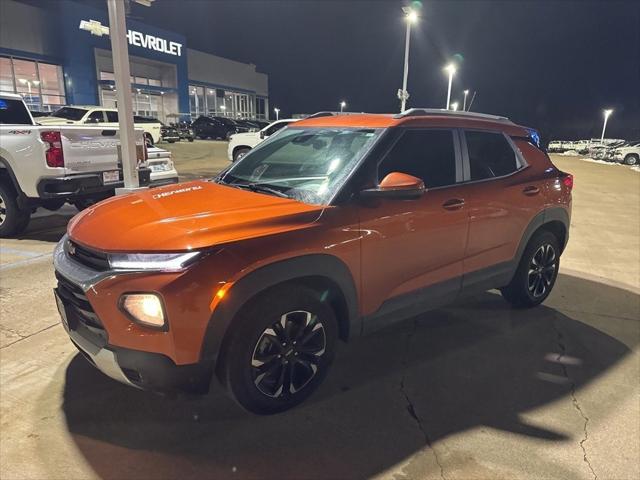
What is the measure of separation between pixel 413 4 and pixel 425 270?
54.7ft

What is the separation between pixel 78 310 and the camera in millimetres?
2650

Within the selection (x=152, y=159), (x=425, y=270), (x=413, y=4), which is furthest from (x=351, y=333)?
(x=413, y=4)

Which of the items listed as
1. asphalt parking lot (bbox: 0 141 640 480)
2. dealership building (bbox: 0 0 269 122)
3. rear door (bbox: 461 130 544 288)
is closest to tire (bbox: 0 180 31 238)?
asphalt parking lot (bbox: 0 141 640 480)

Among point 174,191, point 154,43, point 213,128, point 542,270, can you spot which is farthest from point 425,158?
point 154,43

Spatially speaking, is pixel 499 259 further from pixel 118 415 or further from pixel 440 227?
pixel 118 415

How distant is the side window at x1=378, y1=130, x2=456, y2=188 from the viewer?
3.36m

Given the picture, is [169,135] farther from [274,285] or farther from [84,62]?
[274,285]

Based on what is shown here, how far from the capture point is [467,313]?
461 cm

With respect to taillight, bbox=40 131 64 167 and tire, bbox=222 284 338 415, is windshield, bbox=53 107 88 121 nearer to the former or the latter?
taillight, bbox=40 131 64 167

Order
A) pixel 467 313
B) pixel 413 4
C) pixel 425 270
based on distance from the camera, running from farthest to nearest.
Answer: pixel 413 4 → pixel 467 313 → pixel 425 270

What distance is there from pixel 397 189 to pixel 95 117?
18.4 m

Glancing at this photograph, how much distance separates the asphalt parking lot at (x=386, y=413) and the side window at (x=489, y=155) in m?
1.41

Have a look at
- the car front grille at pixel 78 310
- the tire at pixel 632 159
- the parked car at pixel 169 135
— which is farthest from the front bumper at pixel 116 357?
the tire at pixel 632 159

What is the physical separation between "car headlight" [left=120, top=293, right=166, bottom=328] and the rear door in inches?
96.3
